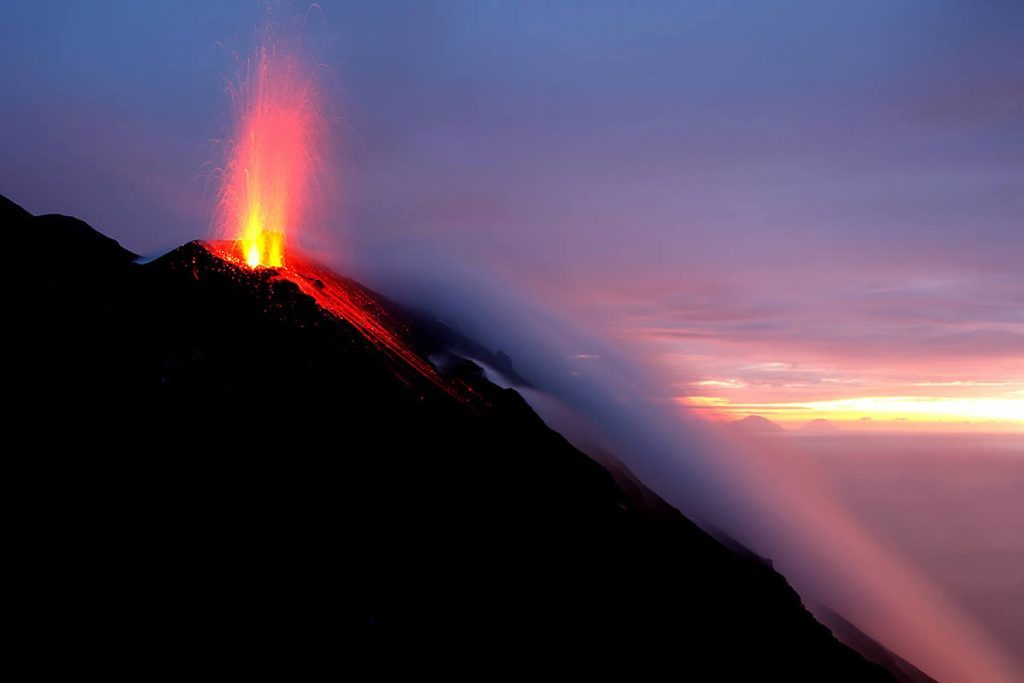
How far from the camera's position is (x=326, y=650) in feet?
91.7

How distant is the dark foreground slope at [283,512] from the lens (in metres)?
28.5

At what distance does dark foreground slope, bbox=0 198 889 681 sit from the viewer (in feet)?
93.6

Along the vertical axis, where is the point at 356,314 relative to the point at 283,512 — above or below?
above

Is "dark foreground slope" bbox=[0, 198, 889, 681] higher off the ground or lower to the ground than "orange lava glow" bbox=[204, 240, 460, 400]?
lower

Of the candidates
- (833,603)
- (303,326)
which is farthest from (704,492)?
(303,326)

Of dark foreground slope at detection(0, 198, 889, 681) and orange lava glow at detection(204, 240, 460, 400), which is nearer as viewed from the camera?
dark foreground slope at detection(0, 198, 889, 681)

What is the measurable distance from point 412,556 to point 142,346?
735 inches

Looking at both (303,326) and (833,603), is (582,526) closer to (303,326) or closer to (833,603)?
(303,326)

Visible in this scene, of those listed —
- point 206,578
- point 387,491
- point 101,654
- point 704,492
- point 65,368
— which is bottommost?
point 101,654

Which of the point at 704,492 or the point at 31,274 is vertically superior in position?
the point at 704,492

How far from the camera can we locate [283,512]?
1277 inches

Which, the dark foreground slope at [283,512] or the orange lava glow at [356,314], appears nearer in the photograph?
the dark foreground slope at [283,512]

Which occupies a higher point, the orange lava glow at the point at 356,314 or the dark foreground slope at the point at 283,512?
the orange lava glow at the point at 356,314

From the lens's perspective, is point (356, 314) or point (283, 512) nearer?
point (283, 512)
